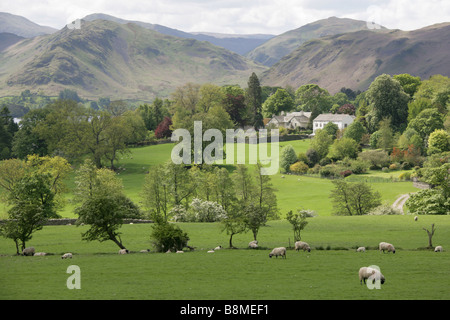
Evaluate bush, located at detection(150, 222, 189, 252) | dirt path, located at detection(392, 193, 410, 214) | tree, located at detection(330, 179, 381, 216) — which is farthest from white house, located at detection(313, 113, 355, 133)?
bush, located at detection(150, 222, 189, 252)

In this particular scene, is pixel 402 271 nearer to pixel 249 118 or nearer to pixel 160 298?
pixel 160 298

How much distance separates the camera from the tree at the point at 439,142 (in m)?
102

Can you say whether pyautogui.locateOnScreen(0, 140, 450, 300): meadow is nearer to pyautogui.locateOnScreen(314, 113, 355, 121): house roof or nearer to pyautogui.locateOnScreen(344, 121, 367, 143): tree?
pyautogui.locateOnScreen(344, 121, 367, 143): tree

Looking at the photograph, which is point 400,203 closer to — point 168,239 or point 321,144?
point 321,144

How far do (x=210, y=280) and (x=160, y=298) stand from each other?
13.4ft

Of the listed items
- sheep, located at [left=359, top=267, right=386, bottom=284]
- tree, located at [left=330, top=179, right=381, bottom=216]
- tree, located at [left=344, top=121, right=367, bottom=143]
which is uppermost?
tree, located at [left=344, top=121, right=367, bottom=143]

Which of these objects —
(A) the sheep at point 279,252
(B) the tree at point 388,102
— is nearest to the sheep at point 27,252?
(A) the sheep at point 279,252

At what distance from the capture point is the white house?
140 metres

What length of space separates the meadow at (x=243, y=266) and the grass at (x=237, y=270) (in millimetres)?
47

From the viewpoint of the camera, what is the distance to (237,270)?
91.9 ft

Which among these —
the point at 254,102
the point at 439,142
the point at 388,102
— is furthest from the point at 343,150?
the point at 254,102

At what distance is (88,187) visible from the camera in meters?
64.6

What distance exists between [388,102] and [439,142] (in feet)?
73.4

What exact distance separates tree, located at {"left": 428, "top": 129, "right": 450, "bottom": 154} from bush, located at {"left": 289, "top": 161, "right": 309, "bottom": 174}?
2644 centimetres
